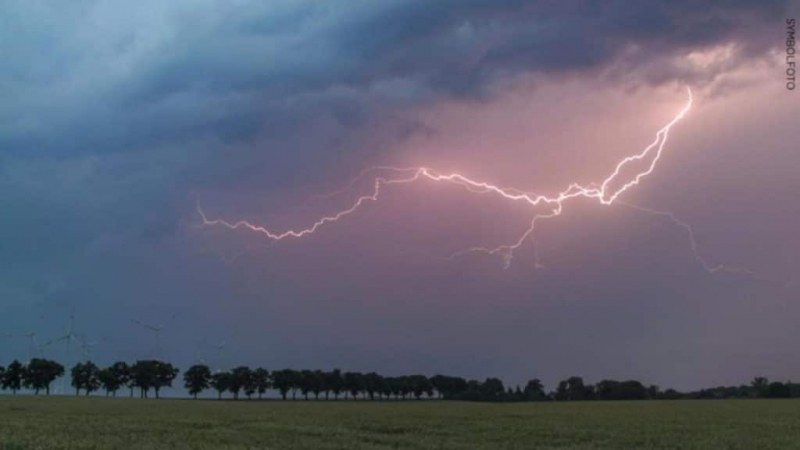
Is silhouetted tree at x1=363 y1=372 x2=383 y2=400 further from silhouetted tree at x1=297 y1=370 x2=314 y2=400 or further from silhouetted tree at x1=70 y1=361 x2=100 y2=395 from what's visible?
silhouetted tree at x1=70 y1=361 x2=100 y2=395

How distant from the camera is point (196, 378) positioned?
18488cm

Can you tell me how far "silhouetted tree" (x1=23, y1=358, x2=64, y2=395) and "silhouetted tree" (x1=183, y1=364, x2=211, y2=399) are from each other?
2640 cm

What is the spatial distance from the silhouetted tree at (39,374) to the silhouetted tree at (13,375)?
3.49ft

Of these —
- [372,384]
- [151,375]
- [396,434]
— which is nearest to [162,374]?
[151,375]

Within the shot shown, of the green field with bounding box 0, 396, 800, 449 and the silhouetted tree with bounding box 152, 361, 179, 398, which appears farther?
the silhouetted tree with bounding box 152, 361, 179, 398

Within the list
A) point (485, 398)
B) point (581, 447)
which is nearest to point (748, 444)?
point (581, 447)

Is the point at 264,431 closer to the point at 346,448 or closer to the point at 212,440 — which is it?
the point at 212,440

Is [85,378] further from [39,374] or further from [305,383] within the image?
[305,383]

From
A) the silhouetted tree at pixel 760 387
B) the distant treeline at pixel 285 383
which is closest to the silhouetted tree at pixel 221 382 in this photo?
the distant treeline at pixel 285 383

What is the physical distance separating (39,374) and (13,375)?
5678mm

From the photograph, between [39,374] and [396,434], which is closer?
[396,434]

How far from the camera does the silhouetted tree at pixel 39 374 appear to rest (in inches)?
6783

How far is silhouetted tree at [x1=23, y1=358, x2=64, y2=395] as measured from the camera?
172 m

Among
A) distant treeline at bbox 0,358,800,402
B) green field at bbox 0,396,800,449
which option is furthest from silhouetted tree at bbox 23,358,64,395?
green field at bbox 0,396,800,449
